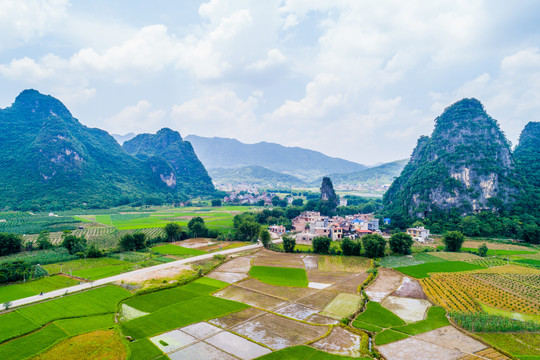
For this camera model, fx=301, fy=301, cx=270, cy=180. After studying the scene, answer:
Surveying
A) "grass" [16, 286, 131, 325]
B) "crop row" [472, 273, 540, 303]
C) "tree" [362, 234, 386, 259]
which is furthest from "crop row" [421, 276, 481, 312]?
"grass" [16, 286, 131, 325]

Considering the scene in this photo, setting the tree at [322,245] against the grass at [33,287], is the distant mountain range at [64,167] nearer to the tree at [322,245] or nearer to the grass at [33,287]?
the grass at [33,287]

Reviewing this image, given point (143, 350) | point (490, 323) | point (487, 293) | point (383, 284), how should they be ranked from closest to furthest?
point (143, 350)
point (490, 323)
point (487, 293)
point (383, 284)

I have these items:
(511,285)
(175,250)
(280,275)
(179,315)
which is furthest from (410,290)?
(175,250)

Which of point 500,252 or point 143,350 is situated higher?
point 500,252

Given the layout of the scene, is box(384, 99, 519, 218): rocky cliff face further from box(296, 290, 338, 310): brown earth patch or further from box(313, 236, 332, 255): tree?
box(296, 290, 338, 310): brown earth patch

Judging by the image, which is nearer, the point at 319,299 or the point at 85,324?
the point at 85,324

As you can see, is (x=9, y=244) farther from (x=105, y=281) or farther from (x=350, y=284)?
(x=350, y=284)

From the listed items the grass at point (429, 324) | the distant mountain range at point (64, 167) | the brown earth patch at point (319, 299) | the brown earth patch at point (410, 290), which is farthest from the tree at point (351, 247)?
the distant mountain range at point (64, 167)
